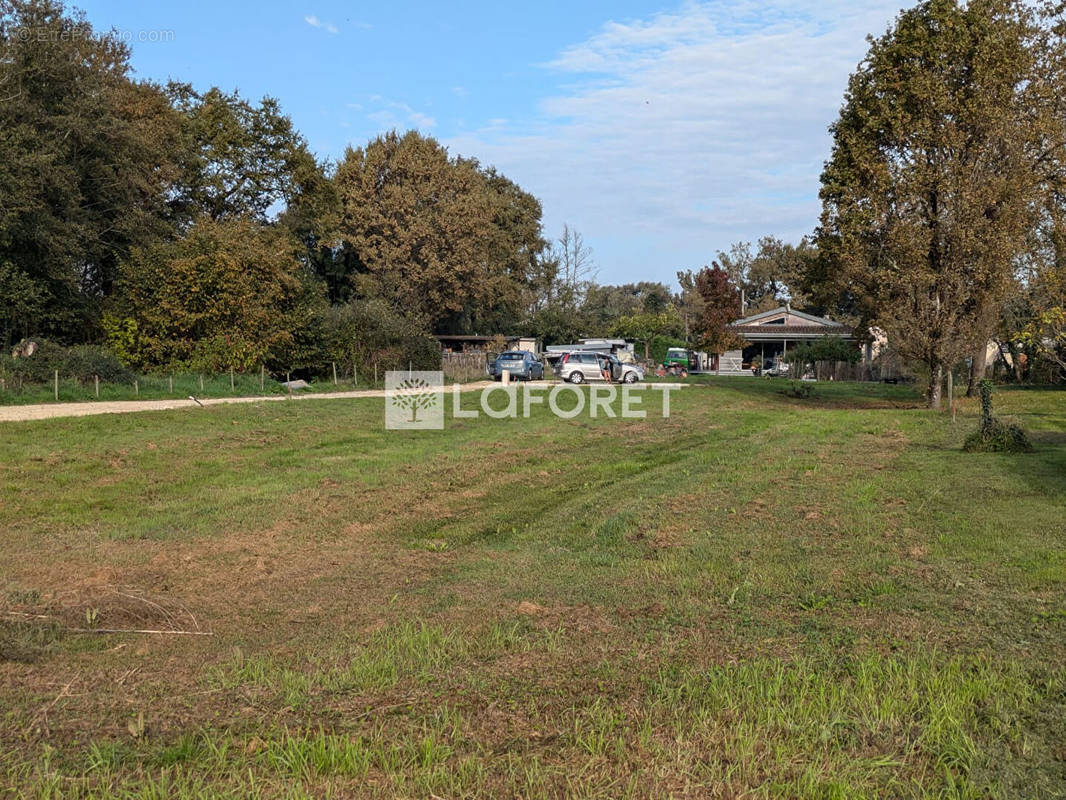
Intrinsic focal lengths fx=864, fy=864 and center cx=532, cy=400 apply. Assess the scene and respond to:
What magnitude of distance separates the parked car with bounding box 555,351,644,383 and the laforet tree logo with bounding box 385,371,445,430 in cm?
718

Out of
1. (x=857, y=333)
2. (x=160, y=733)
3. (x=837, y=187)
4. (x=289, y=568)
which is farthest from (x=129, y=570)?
(x=857, y=333)

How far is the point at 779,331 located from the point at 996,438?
50.3 metres

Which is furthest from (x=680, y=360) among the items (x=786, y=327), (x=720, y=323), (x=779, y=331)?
(x=786, y=327)

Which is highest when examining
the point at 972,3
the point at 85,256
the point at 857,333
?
the point at 972,3

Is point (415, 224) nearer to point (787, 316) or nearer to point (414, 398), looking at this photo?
point (414, 398)

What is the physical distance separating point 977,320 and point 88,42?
1268 inches

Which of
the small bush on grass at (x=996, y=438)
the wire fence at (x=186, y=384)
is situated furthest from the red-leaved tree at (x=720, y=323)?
the small bush on grass at (x=996, y=438)

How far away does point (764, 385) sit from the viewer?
1636 inches

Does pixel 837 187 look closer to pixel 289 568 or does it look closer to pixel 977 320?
pixel 977 320

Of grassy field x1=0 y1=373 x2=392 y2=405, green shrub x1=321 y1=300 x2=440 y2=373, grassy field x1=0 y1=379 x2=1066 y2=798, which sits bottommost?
grassy field x1=0 y1=379 x2=1066 y2=798

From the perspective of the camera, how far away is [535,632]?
595cm

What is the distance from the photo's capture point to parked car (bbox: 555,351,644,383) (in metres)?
41.2

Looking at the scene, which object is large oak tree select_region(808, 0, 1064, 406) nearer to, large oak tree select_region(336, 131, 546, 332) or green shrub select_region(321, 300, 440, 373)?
green shrub select_region(321, 300, 440, 373)

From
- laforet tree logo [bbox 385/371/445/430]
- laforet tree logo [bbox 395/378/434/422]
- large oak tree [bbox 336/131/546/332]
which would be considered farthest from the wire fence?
large oak tree [bbox 336/131/546/332]
